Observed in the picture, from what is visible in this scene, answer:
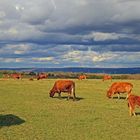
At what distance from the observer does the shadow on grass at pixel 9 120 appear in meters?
20.1

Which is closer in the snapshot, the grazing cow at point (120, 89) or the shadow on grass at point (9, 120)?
the shadow on grass at point (9, 120)

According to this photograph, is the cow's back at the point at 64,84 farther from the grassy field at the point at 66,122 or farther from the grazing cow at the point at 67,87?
the grassy field at the point at 66,122

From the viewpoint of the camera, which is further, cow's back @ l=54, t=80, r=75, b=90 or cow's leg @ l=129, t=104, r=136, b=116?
cow's back @ l=54, t=80, r=75, b=90

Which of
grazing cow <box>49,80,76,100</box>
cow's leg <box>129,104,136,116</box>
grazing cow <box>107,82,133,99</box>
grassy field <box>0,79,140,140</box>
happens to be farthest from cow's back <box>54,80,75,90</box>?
cow's leg <box>129,104,136,116</box>

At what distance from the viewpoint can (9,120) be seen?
21062mm

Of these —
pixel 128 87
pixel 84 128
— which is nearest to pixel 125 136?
pixel 84 128

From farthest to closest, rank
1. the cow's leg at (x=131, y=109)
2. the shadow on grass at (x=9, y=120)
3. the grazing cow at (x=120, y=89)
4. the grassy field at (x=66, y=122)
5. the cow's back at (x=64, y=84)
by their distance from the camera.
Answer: the grazing cow at (x=120, y=89) < the cow's back at (x=64, y=84) < the cow's leg at (x=131, y=109) < the shadow on grass at (x=9, y=120) < the grassy field at (x=66, y=122)

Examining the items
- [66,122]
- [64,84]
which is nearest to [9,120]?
[66,122]

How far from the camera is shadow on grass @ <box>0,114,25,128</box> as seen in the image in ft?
65.8

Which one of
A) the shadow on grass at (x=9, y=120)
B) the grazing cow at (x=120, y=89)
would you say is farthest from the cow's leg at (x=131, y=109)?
the grazing cow at (x=120, y=89)

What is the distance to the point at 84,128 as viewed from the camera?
63.1 ft

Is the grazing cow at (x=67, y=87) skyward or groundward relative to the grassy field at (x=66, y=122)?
skyward

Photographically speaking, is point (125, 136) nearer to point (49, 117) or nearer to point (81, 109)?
point (49, 117)

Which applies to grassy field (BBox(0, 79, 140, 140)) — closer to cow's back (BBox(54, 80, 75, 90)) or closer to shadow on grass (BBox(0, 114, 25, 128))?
shadow on grass (BBox(0, 114, 25, 128))
